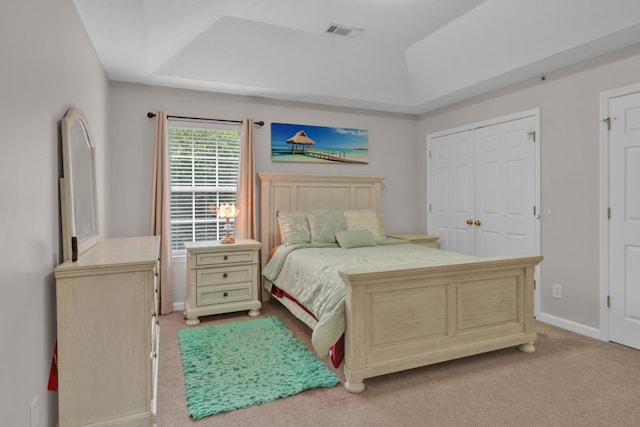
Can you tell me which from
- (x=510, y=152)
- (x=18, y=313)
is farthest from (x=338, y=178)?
(x=18, y=313)

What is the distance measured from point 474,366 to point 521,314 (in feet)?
1.90

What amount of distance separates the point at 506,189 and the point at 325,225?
194 centimetres

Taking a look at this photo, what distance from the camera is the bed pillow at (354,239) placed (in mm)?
3857

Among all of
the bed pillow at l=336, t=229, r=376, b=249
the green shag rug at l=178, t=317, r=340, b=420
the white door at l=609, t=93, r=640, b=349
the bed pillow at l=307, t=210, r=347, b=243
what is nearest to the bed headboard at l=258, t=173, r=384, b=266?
the bed pillow at l=307, t=210, r=347, b=243

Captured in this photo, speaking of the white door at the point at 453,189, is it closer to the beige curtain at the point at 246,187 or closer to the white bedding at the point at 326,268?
the white bedding at the point at 326,268

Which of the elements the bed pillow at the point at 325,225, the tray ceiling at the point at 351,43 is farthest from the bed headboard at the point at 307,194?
the tray ceiling at the point at 351,43

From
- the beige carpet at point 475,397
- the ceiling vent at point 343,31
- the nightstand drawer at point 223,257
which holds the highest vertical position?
the ceiling vent at point 343,31

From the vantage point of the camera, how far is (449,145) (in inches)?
185

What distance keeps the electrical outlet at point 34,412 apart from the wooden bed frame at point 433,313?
4.99ft

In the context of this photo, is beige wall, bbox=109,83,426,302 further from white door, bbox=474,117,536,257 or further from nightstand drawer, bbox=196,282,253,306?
white door, bbox=474,117,536,257

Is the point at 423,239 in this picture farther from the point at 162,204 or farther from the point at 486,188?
the point at 162,204

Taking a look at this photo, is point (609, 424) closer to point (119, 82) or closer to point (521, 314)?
point (521, 314)

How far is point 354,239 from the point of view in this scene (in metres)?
3.89

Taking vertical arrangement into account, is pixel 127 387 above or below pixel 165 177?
below
